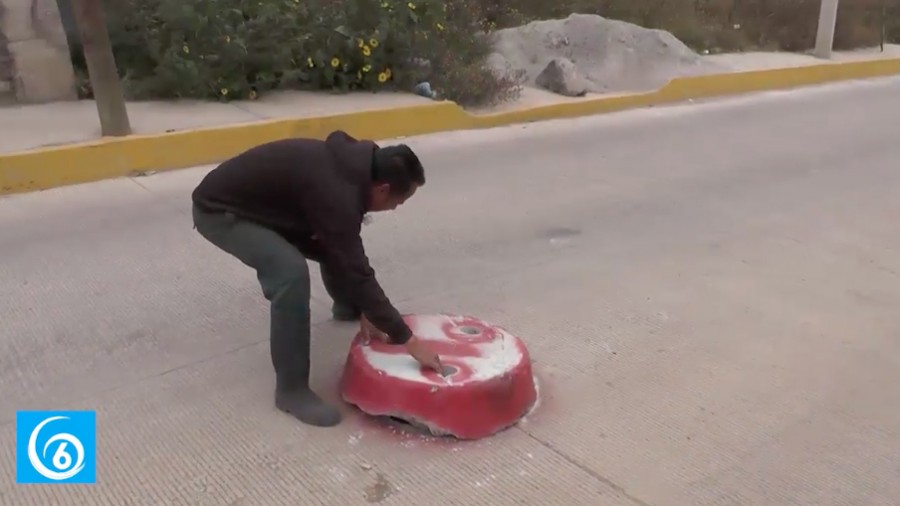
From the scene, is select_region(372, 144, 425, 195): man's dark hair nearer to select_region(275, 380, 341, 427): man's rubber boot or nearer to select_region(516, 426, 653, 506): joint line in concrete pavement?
select_region(275, 380, 341, 427): man's rubber boot

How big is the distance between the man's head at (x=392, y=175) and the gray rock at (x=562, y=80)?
8.02 meters

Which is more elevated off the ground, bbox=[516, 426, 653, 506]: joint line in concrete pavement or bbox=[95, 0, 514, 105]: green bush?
bbox=[95, 0, 514, 105]: green bush

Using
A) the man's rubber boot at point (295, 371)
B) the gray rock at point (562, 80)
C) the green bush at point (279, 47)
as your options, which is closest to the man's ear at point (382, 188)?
the man's rubber boot at point (295, 371)

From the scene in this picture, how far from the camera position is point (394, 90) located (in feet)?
32.0

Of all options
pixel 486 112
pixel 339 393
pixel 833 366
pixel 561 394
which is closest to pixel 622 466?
pixel 561 394

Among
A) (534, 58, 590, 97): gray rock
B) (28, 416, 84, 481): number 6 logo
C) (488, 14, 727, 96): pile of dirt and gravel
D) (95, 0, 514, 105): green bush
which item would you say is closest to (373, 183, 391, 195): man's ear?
(28, 416, 84, 481): number 6 logo

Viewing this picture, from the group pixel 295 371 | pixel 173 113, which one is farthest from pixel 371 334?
pixel 173 113

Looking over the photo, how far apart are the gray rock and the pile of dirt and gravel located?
0.19 metres

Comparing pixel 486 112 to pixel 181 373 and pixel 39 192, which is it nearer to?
→ pixel 39 192

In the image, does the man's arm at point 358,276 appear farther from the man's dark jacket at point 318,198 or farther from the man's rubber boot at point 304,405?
the man's rubber boot at point 304,405

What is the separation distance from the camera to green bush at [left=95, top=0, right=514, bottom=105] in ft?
28.0

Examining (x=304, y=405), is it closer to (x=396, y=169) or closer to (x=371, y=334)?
(x=371, y=334)

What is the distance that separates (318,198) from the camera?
3137 millimetres

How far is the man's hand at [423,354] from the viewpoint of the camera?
3.36 meters
